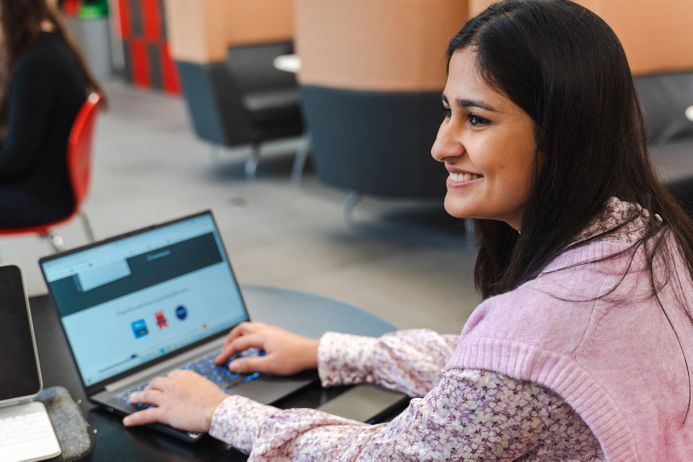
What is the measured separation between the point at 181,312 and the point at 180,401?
270 millimetres

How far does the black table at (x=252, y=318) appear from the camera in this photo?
127cm

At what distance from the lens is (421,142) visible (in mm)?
4406

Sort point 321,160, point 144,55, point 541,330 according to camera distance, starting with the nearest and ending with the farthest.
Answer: point 541,330 → point 321,160 → point 144,55

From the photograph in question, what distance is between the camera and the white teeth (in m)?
1.16

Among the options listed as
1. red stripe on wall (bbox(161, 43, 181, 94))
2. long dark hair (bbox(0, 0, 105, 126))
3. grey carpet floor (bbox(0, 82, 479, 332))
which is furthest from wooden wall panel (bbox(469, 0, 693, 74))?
red stripe on wall (bbox(161, 43, 181, 94))

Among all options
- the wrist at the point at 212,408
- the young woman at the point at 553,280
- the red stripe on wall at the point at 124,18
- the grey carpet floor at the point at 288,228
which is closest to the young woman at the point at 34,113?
the grey carpet floor at the point at 288,228

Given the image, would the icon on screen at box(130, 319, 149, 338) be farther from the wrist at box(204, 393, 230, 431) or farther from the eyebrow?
the eyebrow

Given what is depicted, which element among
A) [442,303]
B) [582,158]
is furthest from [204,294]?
[442,303]

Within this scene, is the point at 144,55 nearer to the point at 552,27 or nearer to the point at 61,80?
the point at 61,80

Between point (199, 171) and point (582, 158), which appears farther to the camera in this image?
point (199, 171)

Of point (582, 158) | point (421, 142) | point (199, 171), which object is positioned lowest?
point (199, 171)

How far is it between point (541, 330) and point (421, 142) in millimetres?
3462

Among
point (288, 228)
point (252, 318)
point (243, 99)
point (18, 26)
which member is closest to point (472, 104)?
point (252, 318)

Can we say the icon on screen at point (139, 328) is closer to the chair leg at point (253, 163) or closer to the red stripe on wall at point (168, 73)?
the chair leg at point (253, 163)
